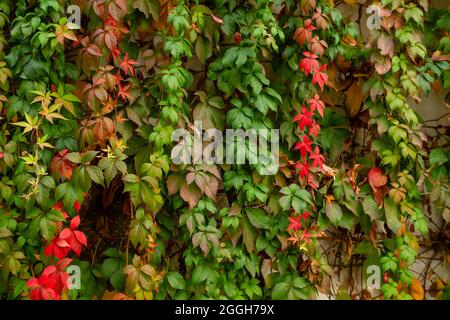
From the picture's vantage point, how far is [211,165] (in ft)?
7.92

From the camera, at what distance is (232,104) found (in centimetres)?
254

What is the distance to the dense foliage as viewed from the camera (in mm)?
2297

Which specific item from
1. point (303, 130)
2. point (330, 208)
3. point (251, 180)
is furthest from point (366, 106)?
point (251, 180)

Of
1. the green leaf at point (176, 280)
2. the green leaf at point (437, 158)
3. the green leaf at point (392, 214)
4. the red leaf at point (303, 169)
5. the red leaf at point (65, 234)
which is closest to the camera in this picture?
the red leaf at point (65, 234)

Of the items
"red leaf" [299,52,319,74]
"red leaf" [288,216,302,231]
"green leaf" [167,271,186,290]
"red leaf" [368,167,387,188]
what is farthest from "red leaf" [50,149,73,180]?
"red leaf" [368,167,387,188]

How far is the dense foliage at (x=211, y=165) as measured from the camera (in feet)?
7.54

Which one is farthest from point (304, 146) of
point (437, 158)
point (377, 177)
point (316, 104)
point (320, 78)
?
point (437, 158)

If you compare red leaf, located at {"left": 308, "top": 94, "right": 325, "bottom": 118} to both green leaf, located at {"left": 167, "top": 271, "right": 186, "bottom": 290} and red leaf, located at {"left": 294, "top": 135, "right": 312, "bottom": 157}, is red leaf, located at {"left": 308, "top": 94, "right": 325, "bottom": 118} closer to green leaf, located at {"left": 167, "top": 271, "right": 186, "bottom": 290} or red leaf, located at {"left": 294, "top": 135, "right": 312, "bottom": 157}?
red leaf, located at {"left": 294, "top": 135, "right": 312, "bottom": 157}

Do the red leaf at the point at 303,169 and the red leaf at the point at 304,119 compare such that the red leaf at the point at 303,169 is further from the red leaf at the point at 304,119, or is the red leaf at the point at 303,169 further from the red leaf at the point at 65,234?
the red leaf at the point at 65,234

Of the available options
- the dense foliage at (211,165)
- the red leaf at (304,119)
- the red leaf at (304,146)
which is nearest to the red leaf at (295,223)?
the dense foliage at (211,165)

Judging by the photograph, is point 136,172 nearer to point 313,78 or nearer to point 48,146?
point 48,146

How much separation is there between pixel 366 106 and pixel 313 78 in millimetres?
350

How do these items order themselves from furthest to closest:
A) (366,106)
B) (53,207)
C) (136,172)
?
(366,106) < (136,172) < (53,207)

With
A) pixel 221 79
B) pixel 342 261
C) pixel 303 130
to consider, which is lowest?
pixel 342 261
